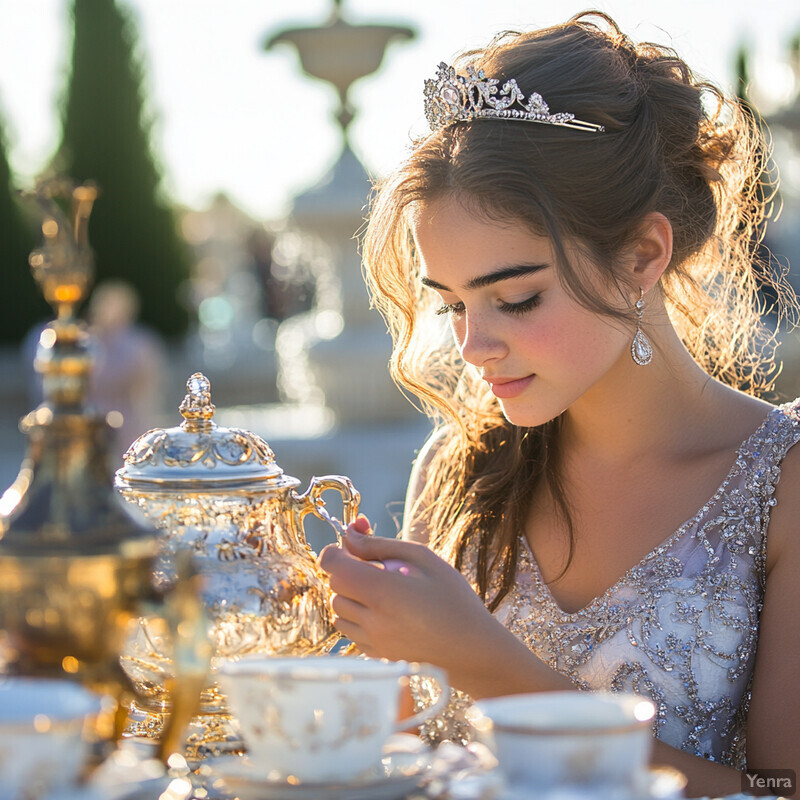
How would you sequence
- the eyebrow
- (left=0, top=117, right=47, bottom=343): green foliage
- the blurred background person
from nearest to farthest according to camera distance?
1. the eyebrow
2. the blurred background person
3. (left=0, top=117, right=47, bottom=343): green foliage

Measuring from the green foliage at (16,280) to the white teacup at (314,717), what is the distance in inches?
511

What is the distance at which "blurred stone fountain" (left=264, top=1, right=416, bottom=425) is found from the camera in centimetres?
601

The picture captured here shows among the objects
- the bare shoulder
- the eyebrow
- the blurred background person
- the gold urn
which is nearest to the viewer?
the gold urn

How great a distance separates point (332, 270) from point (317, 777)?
5.48m

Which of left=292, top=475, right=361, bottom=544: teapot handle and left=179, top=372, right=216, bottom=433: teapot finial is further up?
left=179, top=372, right=216, bottom=433: teapot finial

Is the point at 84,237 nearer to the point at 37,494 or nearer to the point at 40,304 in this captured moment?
the point at 37,494

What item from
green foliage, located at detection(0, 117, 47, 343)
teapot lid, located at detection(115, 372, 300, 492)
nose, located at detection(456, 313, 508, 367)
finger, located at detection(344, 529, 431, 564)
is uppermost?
green foliage, located at detection(0, 117, 47, 343)

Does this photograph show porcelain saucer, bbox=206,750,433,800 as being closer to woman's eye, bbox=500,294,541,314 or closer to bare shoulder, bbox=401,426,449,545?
woman's eye, bbox=500,294,541,314

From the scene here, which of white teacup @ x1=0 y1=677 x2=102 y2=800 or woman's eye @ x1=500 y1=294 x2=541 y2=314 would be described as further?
woman's eye @ x1=500 y1=294 x2=541 y2=314

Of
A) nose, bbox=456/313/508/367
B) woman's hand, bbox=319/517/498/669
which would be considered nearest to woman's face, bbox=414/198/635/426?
nose, bbox=456/313/508/367

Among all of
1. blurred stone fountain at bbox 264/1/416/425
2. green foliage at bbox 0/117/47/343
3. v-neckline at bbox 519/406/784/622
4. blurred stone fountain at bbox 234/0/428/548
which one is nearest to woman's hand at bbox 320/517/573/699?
v-neckline at bbox 519/406/784/622

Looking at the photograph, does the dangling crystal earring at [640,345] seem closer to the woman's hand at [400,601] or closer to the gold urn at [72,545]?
the woman's hand at [400,601]

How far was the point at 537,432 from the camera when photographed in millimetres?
2066

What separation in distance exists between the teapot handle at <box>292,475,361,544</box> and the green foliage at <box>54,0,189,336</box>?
41.2ft
